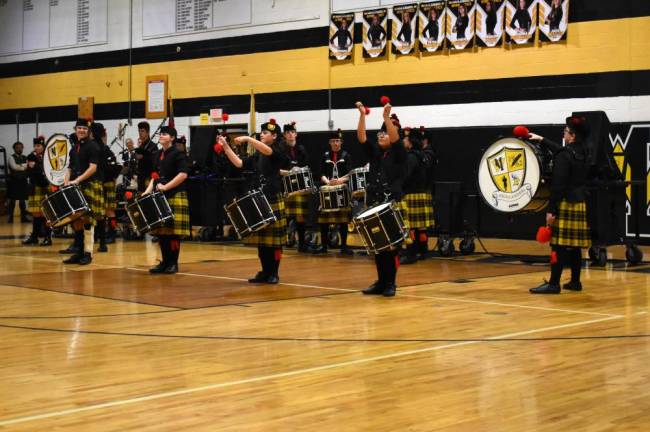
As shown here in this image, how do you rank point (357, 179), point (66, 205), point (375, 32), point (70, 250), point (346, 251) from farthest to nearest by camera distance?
1. point (375, 32)
2. point (346, 251)
3. point (70, 250)
4. point (357, 179)
5. point (66, 205)

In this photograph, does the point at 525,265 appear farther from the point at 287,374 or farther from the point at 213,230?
the point at 287,374

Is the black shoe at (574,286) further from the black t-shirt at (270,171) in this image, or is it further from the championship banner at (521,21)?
the championship banner at (521,21)

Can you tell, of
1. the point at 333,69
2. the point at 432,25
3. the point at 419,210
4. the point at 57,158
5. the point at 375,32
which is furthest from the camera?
the point at 333,69

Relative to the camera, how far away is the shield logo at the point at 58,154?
12.8 metres

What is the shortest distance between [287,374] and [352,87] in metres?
11.9

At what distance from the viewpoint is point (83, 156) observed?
11.3 metres

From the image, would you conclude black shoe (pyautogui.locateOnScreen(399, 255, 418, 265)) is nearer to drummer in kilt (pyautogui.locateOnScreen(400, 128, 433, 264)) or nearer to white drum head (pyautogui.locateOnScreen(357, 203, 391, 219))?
drummer in kilt (pyautogui.locateOnScreen(400, 128, 433, 264))

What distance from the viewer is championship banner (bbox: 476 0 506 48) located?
48.9 feet

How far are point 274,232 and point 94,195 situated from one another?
3161mm

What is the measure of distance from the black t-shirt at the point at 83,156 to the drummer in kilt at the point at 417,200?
349cm

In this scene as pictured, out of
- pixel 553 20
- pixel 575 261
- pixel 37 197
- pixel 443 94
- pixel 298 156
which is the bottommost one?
pixel 575 261

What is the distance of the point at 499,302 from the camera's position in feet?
27.4

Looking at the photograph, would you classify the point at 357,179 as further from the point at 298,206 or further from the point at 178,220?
the point at 178,220

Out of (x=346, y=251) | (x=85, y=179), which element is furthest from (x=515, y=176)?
(x=85, y=179)
